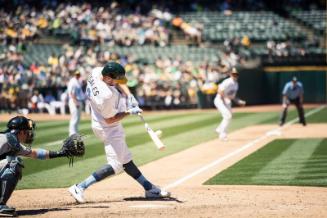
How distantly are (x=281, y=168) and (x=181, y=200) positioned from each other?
3791 mm

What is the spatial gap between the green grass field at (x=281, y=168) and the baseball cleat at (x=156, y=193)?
1662mm

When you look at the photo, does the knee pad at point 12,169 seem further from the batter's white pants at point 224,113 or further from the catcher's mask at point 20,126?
the batter's white pants at point 224,113

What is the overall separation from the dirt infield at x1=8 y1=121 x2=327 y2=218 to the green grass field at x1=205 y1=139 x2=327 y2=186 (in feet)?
1.31

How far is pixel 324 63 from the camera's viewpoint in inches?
1569

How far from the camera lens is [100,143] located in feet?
60.0

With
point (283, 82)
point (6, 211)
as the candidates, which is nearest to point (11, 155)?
point (6, 211)

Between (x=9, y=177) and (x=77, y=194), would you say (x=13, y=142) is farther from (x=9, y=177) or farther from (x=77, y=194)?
(x=77, y=194)

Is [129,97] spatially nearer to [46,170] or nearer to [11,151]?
[11,151]

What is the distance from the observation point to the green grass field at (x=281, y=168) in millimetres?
10859

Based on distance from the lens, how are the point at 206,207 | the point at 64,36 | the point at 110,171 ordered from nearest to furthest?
the point at 206,207 < the point at 110,171 < the point at 64,36

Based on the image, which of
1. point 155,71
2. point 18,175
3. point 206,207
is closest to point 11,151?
point 18,175

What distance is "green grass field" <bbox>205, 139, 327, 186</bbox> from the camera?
10.9m

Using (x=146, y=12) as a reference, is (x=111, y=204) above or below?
below

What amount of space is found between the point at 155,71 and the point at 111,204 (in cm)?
2785
